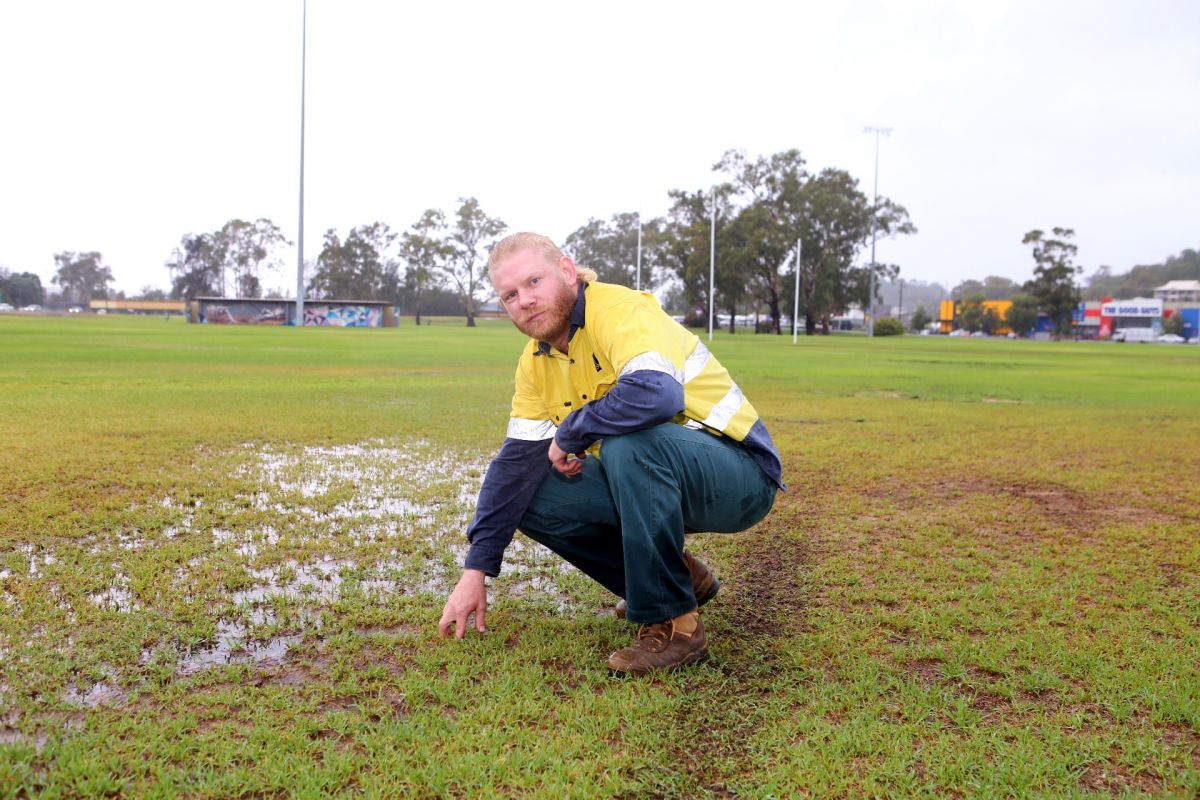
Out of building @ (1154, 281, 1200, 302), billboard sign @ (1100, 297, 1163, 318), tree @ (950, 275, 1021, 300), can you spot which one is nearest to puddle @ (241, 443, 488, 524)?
billboard sign @ (1100, 297, 1163, 318)

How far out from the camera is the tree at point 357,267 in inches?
3706

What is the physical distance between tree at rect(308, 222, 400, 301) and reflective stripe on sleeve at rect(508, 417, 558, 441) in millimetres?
94294

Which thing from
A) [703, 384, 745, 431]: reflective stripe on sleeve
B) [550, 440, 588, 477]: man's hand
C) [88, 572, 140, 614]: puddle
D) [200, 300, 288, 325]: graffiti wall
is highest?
[200, 300, 288, 325]: graffiti wall

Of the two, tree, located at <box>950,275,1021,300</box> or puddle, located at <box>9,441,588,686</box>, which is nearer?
puddle, located at <box>9,441,588,686</box>

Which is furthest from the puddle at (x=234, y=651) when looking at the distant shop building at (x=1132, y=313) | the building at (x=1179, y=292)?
the building at (x=1179, y=292)

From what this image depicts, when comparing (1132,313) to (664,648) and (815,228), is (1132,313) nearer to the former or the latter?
(815,228)

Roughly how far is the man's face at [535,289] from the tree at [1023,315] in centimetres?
9482

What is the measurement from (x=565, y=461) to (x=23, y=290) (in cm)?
10682

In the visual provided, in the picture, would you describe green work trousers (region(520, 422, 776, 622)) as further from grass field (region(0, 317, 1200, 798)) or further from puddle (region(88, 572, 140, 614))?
puddle (region(88, 572, 140, 614))

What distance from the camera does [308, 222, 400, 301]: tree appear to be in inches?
3706

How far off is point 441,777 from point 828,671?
133 cm

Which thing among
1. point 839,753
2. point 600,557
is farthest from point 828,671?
point 600,557

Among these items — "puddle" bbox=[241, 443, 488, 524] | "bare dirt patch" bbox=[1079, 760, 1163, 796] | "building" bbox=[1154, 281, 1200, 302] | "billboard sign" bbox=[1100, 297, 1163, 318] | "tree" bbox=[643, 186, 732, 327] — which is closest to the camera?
"bare dirt patch" bbox=[1079, 760, 1163, 796]

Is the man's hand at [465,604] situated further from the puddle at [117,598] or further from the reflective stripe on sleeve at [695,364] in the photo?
the puddle at [117,598]
